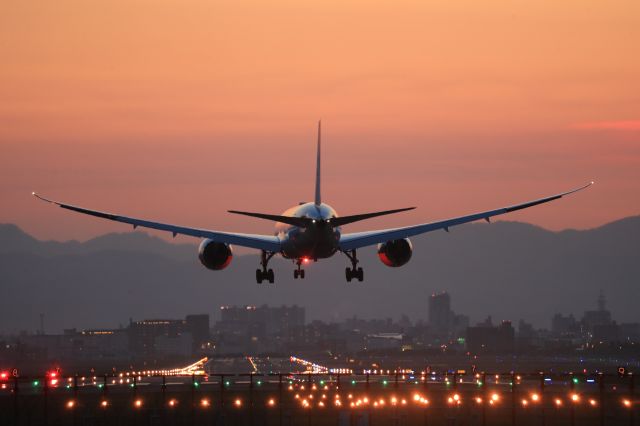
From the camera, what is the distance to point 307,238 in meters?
111

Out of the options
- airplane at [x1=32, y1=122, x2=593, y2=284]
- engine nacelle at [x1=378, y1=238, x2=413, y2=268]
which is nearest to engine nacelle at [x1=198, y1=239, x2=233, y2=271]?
airplane at [x1=32, y1=122, x2=593, y2=284]

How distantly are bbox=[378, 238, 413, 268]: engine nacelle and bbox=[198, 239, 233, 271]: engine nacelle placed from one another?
12.8 meters

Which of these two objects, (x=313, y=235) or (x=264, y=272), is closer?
(x=313, y=235)

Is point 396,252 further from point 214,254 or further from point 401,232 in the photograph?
point 214,254

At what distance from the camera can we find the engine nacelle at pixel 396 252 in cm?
12119

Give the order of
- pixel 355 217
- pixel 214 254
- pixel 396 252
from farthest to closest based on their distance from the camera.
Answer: pixel 396 252, pixel 214 254, pixel 355 217

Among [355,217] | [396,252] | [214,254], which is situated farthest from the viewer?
[396,252]

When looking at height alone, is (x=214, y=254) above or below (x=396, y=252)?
below

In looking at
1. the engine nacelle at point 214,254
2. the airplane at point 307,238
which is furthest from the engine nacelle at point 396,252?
the engine nacelle at point 214,254

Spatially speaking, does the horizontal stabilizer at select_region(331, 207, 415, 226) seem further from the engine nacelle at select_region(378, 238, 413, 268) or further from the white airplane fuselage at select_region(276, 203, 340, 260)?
the engine nacelle at select_region(378, 238, 413, 268)

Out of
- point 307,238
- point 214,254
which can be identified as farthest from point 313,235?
point 214,254

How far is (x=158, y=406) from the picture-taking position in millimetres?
138375

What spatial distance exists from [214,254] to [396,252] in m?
14.9

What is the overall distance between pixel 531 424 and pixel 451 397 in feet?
50.9
